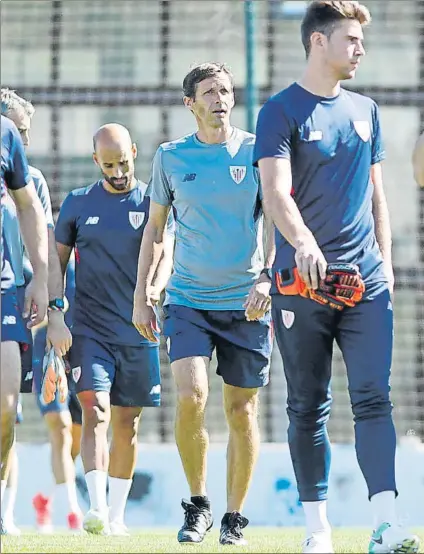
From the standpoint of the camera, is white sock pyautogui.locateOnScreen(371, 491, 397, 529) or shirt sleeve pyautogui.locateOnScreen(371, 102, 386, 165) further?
shirt sleeve pyautogui.locateOnScreen(371, 102, 386, 165)

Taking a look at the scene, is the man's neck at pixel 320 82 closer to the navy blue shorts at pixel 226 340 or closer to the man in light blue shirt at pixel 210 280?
the man in light blue shirt at pixel 210 280

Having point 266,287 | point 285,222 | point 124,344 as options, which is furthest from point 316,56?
point 124,344

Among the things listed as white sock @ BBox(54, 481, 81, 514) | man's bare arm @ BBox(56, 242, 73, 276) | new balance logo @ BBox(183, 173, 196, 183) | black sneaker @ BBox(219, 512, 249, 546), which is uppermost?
new balance logo @ BBox(183, 173, 196, 183)

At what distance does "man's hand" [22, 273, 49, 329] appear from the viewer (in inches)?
212

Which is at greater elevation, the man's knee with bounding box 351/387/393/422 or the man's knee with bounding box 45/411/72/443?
the man's knee with bounding box 351/387/393/422

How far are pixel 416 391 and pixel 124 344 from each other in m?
5.08

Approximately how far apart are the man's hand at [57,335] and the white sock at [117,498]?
4.67 ft

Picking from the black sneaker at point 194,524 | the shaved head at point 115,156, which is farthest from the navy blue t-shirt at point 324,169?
the shaved head at point 115,156

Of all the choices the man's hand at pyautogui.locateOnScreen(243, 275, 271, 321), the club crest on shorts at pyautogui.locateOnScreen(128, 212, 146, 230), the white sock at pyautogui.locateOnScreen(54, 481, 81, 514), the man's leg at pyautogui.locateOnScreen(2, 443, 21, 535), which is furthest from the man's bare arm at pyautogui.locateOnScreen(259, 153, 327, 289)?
the white sock at pyautogui.locateOnScreen(54, 481, 81, 514)

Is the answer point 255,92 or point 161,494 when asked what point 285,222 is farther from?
point 255,92

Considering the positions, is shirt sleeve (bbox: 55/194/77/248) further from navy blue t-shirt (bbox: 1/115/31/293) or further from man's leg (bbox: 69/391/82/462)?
navy blue t-shirt (bbox: 1/115/31/293)

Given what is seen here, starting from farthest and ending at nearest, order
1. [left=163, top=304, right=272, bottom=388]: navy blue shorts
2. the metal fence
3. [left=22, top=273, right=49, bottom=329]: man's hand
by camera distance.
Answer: the metal fence < [left=163, top=304, right=272, bottom=388]: navy blue shorts < [left=22, top=273, right=49, bottom=329]: man's hand

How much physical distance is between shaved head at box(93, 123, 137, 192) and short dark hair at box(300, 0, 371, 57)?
7.90 ft

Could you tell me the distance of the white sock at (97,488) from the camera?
7.10m
